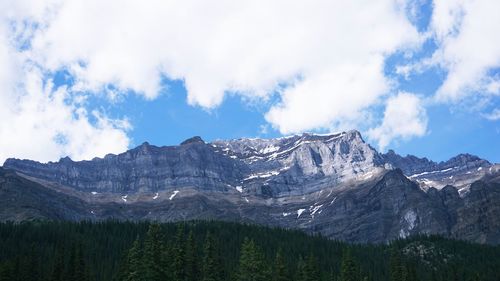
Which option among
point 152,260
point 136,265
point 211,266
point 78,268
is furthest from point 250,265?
point 78,268

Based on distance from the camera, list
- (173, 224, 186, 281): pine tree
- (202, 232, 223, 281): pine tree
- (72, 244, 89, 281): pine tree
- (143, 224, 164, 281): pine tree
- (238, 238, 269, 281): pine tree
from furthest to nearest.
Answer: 1. (72, 244, 89, 281): pine tree
2. (202, 232, 223, 281): pine tree
3. (173, 224, 186, 281): pine tree
4. (238, 238, 269, 281): pine tree
5. (143, 224, 164, 281): pine tree

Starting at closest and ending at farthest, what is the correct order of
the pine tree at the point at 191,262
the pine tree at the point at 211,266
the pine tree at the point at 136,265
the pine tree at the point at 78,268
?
the pine tree at the point at 136,265 → the pine tree at the point at 211,266 → the pine tree at the point at 191,262 → the pine tree at the point at 78,268

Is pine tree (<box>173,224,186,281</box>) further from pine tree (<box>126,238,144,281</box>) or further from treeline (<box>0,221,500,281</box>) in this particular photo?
pine tree (<box>126,238,144,281</box>)

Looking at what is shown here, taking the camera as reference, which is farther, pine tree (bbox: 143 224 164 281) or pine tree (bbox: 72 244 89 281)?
pine tree (bbox: 72 244 89 281)

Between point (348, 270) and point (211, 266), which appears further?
point (348, 270)

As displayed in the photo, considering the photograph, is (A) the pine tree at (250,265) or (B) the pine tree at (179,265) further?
(B) the pine tree at (179,265)

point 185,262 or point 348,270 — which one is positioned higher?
point 185,262

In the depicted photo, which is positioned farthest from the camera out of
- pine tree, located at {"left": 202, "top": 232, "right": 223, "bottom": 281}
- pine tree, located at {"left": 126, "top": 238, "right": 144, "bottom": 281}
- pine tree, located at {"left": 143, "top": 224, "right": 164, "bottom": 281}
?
pine tree, located at {"left": 202, "top": 232, "right": 223, "bottom": 281}

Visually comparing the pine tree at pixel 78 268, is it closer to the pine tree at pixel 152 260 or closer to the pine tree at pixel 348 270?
the pine tree at pixel 152 260

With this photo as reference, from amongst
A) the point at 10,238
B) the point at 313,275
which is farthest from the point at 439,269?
the point at 10,238

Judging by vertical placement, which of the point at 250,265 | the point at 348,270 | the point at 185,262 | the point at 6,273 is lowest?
the point at 250,265

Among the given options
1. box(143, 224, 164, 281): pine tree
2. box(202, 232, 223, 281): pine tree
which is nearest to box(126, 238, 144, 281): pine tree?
box(143, 224, 164, 281): pine tree

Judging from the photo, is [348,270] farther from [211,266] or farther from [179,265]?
[179,265]

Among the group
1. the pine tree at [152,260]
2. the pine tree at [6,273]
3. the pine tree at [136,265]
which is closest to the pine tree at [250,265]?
the pine tree at [152,260]
